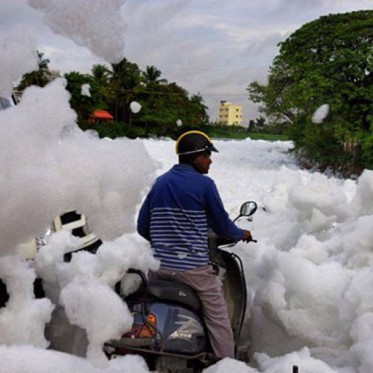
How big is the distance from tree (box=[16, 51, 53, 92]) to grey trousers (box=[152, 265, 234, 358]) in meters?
1.27

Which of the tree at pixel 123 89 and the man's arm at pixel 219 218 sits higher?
the tree at pixel 123 89

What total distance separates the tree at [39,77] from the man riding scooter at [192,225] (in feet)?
2.84

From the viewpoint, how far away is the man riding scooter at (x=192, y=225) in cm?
386

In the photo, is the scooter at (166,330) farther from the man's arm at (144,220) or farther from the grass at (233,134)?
the grass at (233,134)

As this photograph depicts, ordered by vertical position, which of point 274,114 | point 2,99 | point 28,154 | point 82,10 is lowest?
point 28,154

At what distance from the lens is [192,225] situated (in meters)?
3.85

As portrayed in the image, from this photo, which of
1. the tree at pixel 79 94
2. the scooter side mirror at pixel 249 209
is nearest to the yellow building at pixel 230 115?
the tree at pixel 79 94

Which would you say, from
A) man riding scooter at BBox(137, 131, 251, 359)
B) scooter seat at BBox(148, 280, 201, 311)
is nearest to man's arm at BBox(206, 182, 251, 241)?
man riding scooter at BBox(137, 131, 251, 359)

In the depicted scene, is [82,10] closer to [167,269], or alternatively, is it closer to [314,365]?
[167,269]

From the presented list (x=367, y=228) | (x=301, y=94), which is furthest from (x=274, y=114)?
(x=367, y=228)

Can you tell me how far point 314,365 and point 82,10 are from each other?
7.61ft

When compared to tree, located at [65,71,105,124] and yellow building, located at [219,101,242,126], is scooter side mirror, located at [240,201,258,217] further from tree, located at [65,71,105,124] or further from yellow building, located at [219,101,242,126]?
yellow building, located at [219,101,242,126]

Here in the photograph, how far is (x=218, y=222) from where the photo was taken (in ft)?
13.1

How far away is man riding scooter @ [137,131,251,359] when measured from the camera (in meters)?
3.86
